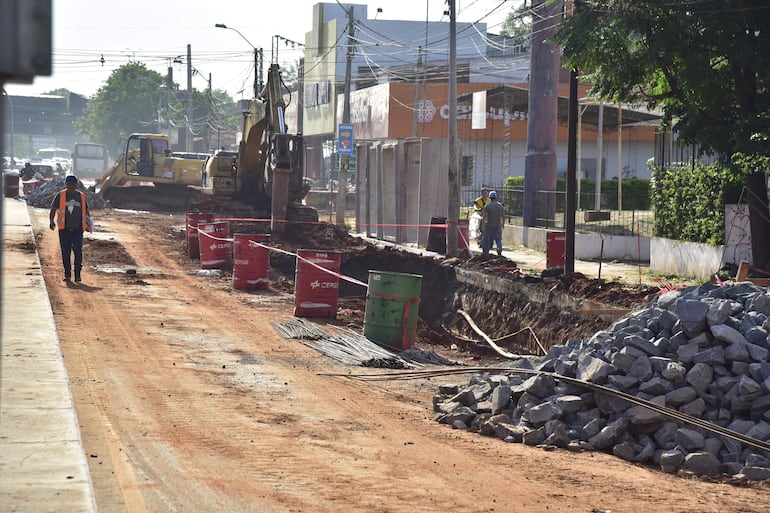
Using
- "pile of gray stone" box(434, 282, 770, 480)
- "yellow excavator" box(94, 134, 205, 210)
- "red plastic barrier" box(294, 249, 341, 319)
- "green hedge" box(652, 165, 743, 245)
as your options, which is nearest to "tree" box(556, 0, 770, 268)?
"green hedge" box(652, 165, 743, 245)

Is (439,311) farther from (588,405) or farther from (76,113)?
(76,113)

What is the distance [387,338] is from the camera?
15422mm

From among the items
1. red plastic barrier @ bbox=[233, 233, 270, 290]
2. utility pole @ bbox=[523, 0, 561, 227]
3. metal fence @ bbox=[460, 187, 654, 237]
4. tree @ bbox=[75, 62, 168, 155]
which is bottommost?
red plastic barrier @ bbox=[233, 233, 270, 290]

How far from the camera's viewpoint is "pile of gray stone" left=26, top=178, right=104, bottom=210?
51.0 metres

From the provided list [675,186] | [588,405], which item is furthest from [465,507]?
[675,186]

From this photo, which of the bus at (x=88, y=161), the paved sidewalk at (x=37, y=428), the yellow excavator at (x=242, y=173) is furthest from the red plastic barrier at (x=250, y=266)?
the bus at (x=88, y=161)

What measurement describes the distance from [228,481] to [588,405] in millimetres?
3909

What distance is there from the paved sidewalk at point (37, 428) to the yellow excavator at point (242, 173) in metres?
18.3

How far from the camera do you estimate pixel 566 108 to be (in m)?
39.7

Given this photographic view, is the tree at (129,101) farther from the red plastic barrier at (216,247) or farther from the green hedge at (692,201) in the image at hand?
the green hedge at (692,201)

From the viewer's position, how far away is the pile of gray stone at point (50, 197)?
51.0 m

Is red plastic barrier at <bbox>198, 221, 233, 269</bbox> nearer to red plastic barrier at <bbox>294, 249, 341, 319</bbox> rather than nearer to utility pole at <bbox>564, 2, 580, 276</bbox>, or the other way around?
red plastic barrier at <bbox>294, 249, 341, 319</bbox>

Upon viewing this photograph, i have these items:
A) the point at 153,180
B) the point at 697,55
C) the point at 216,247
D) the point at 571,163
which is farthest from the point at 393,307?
the point at 153,180

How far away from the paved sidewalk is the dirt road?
27 cm
